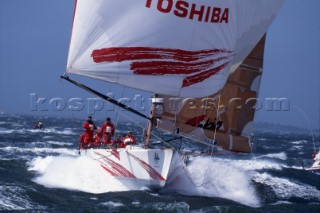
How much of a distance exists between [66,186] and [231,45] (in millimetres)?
7822

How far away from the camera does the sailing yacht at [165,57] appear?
16.0 meters

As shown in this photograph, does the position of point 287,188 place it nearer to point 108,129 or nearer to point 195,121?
point 195,121

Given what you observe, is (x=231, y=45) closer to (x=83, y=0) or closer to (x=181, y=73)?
(x=181, y=73)

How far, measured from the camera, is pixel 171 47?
16.6 m

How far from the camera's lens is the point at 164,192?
18547 millimetres

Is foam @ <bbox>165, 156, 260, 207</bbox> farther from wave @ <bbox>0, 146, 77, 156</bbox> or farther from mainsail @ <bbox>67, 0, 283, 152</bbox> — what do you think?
wave @ <bbox>0, 146, 77, 156</bbox>

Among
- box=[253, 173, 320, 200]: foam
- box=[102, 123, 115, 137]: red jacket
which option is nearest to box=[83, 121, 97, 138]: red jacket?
box=[102, 123, 115, 137]: red jacket

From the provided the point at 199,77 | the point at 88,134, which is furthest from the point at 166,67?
the point at 88,134

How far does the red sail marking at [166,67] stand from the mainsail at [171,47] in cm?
3

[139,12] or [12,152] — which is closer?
[139,12]

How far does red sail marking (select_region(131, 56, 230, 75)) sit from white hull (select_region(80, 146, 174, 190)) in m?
2.63

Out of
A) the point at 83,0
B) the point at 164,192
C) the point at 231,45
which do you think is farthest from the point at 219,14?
the point at 164,192

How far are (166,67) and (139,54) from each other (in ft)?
3.23

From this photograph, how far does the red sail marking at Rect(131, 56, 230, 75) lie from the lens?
53.5 feet
